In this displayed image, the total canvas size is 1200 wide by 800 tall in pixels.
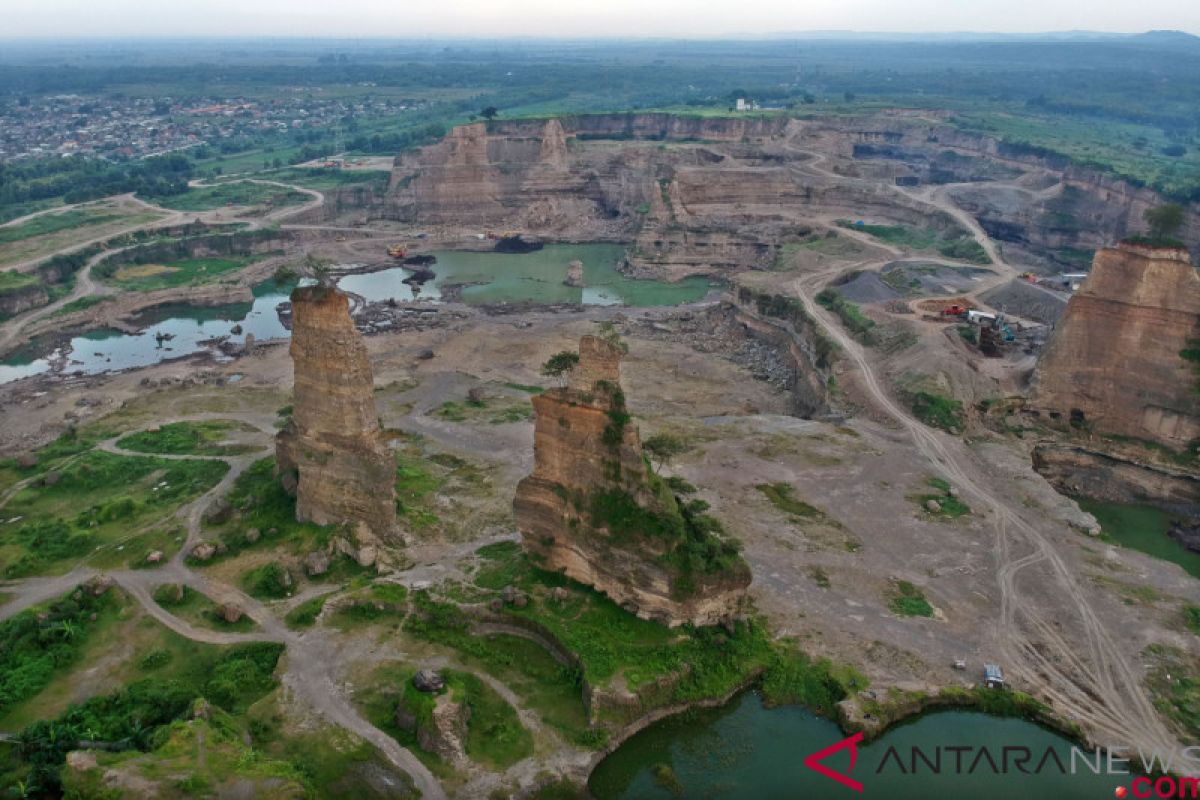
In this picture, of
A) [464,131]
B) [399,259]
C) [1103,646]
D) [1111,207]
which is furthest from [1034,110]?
[1103,646]

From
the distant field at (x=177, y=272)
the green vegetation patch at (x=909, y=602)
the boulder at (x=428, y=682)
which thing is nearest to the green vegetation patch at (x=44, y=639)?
the boulder at (x=428, y=682)

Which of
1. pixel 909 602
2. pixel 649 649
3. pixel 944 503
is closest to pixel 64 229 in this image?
pixel 649 649

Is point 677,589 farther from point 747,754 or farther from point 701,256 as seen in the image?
point 701,256

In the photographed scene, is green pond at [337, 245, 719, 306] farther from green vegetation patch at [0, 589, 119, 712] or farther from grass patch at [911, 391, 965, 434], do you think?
green vegetation patch at [0, 589, 119, 712]

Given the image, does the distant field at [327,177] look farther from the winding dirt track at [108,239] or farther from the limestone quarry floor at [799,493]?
the limestone quarry floor at [799,493]

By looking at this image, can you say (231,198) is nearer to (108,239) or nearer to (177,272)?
(108,239)
